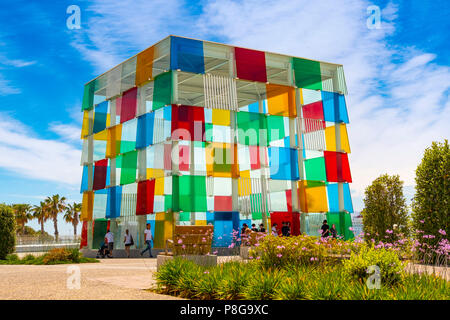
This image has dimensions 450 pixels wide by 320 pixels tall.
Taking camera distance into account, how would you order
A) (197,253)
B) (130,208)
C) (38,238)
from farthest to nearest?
(38,238) < (130,208) < (197,253)

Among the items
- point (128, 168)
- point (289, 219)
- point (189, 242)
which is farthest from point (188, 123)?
point (189, 242)

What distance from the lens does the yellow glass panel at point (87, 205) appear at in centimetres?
3172

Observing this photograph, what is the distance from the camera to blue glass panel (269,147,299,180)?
27.5 m

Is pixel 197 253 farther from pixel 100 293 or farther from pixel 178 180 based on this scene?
pixel 178 180

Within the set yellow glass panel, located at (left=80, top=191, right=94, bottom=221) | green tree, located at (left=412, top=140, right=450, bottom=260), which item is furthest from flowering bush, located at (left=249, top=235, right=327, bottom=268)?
yellow glass panel, located at (left=80, top=191, right=94, bottom=221)

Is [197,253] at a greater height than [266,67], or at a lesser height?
lesser

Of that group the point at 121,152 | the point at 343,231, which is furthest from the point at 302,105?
the point at 121,152

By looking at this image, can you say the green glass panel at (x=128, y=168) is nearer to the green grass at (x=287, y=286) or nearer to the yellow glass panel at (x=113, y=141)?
the yellow glass panel at (x=113, y=141)

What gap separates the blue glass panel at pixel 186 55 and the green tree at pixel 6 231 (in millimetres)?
10649

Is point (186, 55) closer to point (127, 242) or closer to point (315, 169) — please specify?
point (315, 169)

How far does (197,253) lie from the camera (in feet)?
36.5

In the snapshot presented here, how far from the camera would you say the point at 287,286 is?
22.2 feet

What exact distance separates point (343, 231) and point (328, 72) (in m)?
10.2

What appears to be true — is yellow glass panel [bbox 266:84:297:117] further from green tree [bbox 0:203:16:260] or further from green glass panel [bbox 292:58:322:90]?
green tree [bbox 0:203:16:260]
